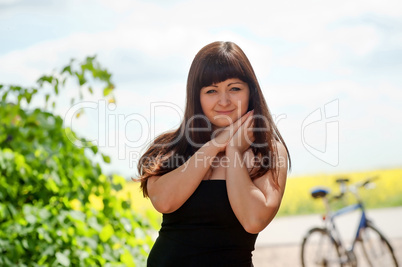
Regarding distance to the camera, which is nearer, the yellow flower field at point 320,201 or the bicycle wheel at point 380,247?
the bicycle wheel at point 380,247

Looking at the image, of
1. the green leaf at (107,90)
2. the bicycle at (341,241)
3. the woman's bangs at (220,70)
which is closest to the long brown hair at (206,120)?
the woman's bangs at (220,70)

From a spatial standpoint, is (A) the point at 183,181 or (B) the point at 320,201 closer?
(A) the point at 183,181

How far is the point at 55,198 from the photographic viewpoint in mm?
2676

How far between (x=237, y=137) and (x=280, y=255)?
5112mm

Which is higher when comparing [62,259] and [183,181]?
[183,181]

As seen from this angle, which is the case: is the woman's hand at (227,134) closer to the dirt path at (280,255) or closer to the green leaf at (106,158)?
the green leaf at (106,158)

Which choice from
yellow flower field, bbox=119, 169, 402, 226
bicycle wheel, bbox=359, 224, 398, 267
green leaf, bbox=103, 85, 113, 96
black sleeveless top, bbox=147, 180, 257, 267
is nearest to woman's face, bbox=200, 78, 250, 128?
black sleeveless top, bbox=147, 180, 257, 267

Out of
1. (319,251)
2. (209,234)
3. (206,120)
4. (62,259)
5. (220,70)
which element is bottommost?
(319,251)

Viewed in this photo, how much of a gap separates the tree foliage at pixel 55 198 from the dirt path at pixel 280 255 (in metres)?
3.57

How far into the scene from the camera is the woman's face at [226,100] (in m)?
1.77

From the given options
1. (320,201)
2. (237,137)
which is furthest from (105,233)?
(320,201)

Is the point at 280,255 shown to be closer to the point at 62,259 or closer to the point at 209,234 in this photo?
the point at 62,259

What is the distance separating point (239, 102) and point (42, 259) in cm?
124

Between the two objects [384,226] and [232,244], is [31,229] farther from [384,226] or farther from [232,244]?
[384,226]
